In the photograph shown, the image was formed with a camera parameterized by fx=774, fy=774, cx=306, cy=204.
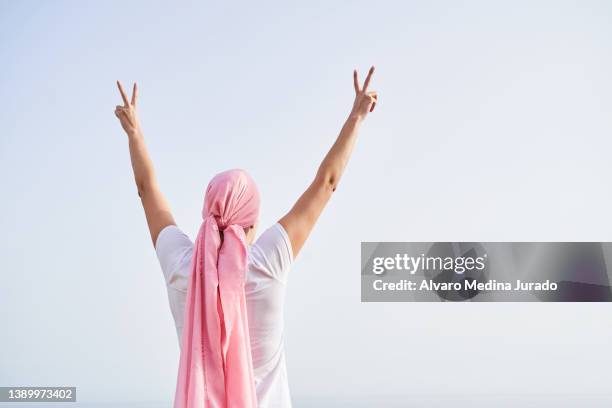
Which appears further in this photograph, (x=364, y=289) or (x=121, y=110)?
(x=364, y=289)

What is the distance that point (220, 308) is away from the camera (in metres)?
1.61

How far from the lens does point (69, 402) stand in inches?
237

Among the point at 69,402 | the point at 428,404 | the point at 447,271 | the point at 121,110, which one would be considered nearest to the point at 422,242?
the point at 447,271

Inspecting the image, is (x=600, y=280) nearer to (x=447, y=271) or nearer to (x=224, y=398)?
(x=447, y=271)

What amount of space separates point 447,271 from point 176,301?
4.75 metres

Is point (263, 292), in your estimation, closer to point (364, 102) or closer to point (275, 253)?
point (275, 253)

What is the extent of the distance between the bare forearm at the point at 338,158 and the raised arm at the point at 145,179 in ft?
1.15

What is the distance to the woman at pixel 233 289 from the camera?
5.04ft

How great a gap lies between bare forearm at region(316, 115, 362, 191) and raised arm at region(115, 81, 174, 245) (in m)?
0.35

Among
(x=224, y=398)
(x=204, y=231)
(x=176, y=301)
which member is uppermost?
(x=204, y=231)

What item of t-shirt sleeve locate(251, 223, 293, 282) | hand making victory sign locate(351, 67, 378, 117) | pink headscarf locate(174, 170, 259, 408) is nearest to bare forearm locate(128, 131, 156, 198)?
pink headscarf locate(174, 170, 259, 408)

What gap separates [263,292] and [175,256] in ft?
0.67

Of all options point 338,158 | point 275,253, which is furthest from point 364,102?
point 275,253

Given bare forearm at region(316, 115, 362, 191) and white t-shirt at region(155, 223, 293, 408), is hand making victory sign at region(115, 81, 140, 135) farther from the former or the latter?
bare forearm at region(316, 115, 362, 191)
